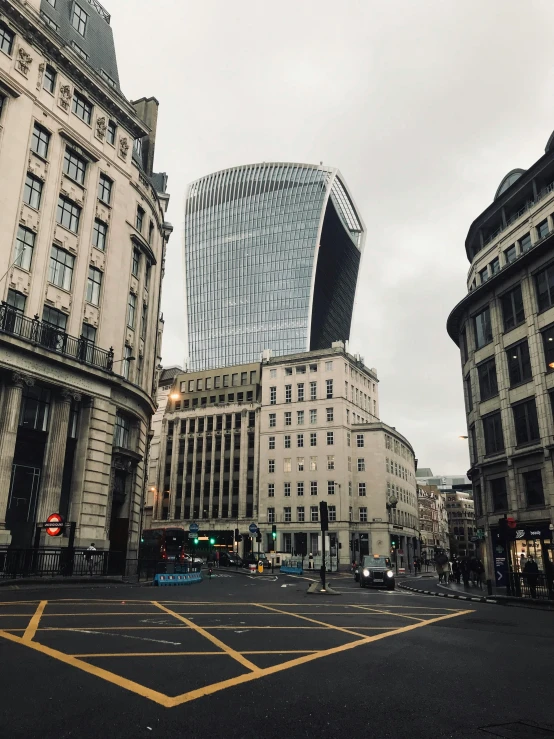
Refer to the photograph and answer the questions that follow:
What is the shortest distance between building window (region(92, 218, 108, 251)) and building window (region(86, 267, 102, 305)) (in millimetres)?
1761

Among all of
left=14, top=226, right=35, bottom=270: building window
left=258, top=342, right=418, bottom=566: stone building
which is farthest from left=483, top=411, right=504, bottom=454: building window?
left=258, top=342, right=418, bottom=566: stone building

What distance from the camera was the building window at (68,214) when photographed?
32.6 metres

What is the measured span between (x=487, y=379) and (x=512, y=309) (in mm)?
5478

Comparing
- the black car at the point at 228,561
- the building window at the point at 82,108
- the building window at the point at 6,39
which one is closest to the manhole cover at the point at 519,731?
the building window at the point at 6,39

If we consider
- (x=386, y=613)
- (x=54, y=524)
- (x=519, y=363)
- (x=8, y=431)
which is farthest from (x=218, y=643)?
(x=519, y=363)

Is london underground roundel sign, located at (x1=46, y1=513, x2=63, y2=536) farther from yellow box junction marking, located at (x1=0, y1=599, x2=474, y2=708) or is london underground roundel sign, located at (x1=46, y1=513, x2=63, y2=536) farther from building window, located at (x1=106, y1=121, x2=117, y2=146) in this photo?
building window, located at (x1=106, y1=121, x2=117, y2=146)

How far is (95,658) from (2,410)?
2150cm

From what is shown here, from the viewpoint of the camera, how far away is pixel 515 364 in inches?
1448

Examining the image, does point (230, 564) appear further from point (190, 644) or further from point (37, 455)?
point (190, 644)

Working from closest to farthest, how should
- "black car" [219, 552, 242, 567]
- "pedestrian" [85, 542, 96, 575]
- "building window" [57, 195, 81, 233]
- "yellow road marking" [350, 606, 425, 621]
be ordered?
"yellow road marking" [350, 606, 425, 621] < "pedestrian" [85, 542, 96, 575] < "building window" [57, 195, 81, 233] < "black car" [219, 552, 242, 567]

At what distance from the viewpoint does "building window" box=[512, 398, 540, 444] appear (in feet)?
112

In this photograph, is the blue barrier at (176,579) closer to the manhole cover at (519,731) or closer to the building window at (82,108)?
the manhole cover at (519,731)

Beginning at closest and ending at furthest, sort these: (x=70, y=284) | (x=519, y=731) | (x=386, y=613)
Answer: (x=519, y=731)
(x=386, y=613)
(x=70, y=284)

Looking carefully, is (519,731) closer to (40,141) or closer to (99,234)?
(99,234)
